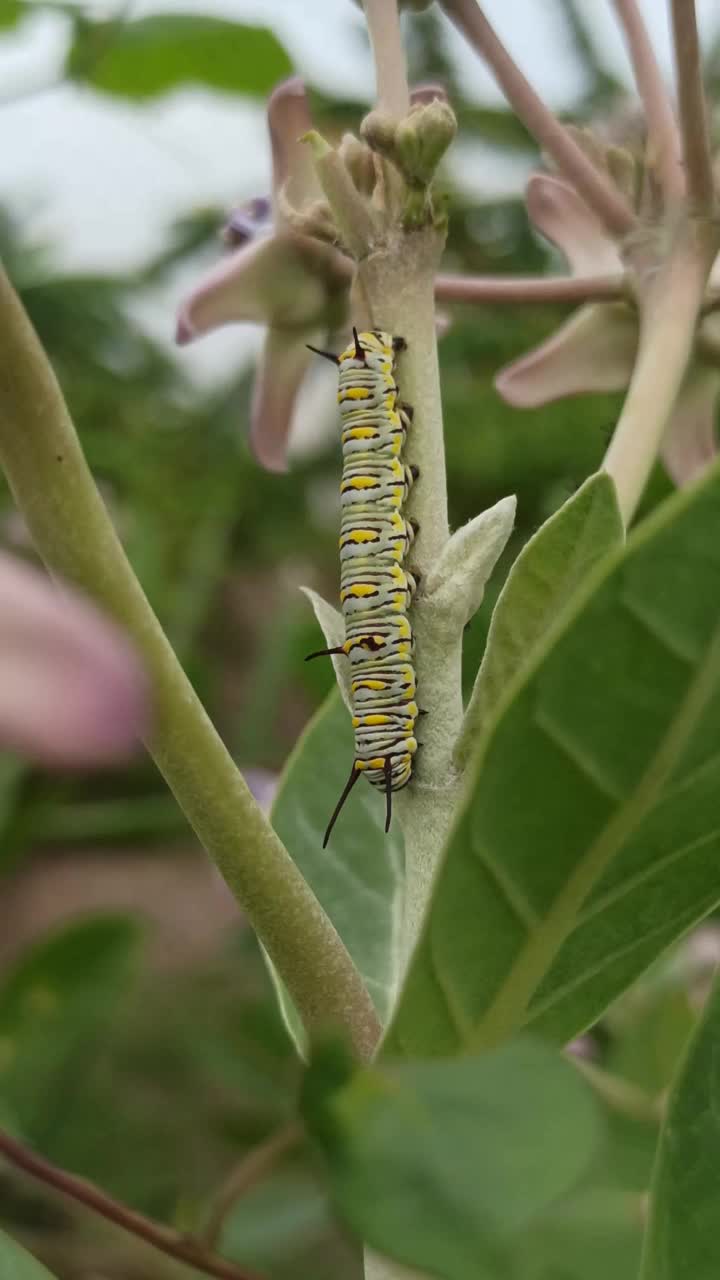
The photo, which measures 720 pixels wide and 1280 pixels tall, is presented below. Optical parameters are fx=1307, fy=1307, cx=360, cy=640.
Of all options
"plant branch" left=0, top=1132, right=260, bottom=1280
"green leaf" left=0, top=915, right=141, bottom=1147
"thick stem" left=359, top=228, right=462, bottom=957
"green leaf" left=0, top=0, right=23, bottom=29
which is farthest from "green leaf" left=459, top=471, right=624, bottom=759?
"green leaf" left=0, top=915, right=141, bottom=1147

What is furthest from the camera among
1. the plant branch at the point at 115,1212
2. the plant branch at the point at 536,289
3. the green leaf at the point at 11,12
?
the green leaf at the point at 11,12

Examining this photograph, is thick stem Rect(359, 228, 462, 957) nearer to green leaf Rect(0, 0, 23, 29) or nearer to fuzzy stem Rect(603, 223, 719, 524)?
fuzzy stem Rect(603, 223, 719, 524)

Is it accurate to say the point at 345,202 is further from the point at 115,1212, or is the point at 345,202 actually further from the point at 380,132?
the point at 115,1212

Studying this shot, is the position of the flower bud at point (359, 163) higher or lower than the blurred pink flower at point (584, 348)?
higher

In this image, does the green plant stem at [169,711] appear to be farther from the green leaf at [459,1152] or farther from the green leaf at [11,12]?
the green leaf at [11,12]

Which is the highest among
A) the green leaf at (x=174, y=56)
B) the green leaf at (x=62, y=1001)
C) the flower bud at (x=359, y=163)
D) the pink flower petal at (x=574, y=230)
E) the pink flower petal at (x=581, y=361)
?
the green leaf at (x=174, y=56)

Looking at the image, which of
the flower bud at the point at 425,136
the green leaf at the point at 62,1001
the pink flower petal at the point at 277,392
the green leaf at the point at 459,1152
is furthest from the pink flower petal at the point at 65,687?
the green leaf at the point at 62,1001

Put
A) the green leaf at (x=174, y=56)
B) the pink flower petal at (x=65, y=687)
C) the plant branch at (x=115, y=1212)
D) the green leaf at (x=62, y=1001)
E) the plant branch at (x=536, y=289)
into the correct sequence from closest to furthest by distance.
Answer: the pink flower petal at (x=65, y=687), the plant branch at (x=115, y=1212), the plant branch at (x=536, y=289), the green leaf at (x=174, y=56), the green leaf at (x=62, y=1001)
